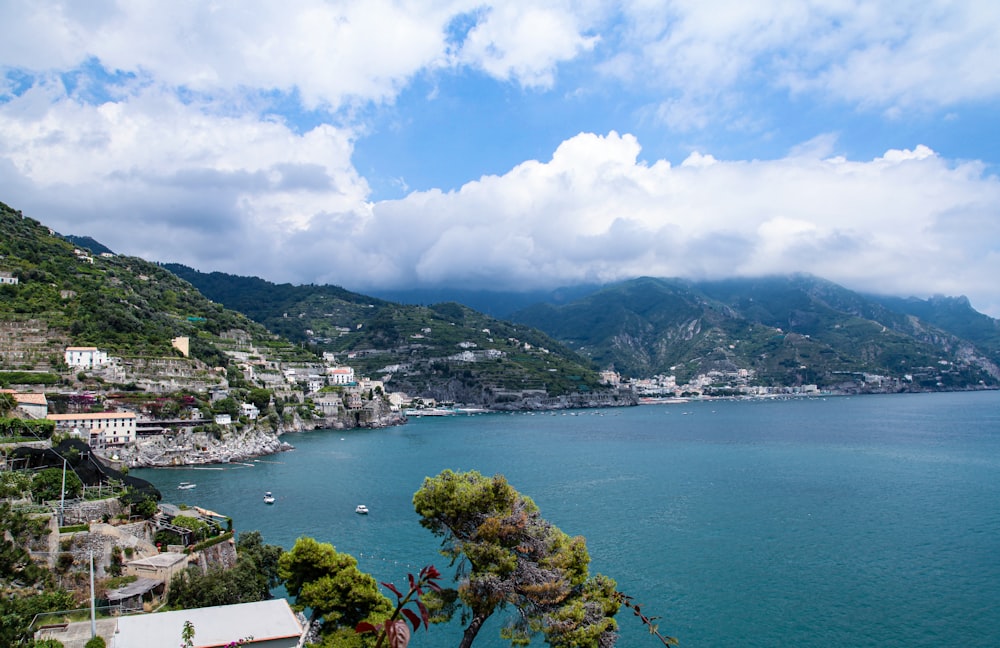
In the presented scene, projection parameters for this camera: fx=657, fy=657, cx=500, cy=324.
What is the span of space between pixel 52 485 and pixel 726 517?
2931 centimetres

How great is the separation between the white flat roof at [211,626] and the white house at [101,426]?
3353cm

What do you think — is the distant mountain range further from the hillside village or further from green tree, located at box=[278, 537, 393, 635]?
green tree, located at box=[278, 537, 393, 635]

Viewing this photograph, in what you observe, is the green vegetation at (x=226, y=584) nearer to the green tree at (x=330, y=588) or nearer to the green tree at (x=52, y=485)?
the green tree at (x=330, y=588)

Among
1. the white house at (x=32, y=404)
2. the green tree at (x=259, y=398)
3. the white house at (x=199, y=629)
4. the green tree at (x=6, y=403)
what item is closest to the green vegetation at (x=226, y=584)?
the white house at (x=199, y=629)

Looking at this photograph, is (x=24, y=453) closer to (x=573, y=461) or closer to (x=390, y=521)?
(x=390, y=521)

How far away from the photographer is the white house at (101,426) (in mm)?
43688

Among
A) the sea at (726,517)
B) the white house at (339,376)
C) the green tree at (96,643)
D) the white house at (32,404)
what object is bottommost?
the sea at (726,517)

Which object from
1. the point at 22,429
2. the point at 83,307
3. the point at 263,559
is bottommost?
the point at 263,559

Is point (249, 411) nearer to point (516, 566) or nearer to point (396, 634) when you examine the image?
point (516, 566)

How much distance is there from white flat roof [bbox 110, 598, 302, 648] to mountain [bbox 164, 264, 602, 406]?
108 m

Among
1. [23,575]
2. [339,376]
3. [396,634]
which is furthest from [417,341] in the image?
[396,634]

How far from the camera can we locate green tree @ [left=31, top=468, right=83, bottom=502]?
2286 centimetres

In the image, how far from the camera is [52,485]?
23.5 m

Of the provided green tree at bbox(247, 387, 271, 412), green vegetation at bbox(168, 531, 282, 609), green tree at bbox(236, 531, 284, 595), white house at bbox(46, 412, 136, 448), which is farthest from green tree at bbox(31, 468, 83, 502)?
green tree at bbox(247, 387, 271, 412)
